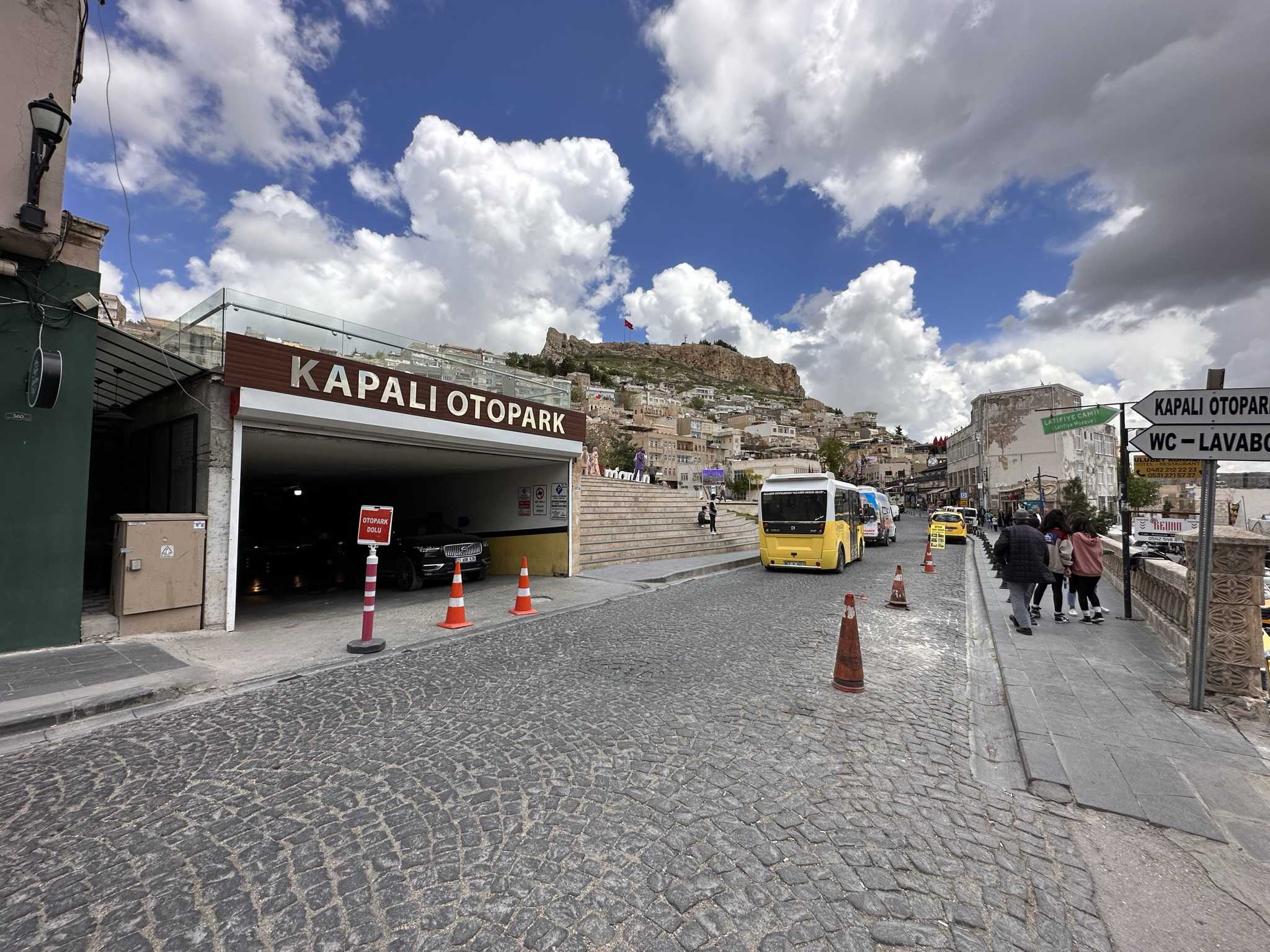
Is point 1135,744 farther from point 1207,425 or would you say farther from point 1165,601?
point 1165,601

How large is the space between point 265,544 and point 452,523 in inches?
199

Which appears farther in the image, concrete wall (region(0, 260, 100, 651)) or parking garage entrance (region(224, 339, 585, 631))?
parking garage entrance (region(224, 339, 585, 631))

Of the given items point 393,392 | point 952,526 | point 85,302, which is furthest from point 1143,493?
point 85,302

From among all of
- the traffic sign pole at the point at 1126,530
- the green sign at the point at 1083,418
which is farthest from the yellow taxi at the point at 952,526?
the traffic sign pole at the point at 1126,530

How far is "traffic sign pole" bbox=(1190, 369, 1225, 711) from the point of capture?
464 centimetres

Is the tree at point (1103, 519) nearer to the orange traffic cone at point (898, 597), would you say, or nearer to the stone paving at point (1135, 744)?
the orange traffic cone at point (898, 597)

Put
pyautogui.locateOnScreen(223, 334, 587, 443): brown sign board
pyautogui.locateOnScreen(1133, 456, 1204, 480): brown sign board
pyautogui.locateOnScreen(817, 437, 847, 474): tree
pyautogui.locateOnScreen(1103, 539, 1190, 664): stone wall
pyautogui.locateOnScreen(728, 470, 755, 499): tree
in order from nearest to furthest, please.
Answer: pyautogui.locateOnScreen(1103, 539, 1190, 664): stone wall → pyautogui.locateOnScreen(1133, 456, 1204, 480): brown sign board → pyautogui.locateOnScreen(223, 334, 587, 443): brown sign board → pyautogui.locateOnScreen(728, 470, 755, 499): tree → pyautogui.locateOnScreen(817, 437, 847, 474): tree

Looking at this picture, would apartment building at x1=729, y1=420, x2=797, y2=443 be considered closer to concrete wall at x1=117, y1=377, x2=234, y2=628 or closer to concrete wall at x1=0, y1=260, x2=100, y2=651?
concrete wall at x1=117, y1=377, x2=234, y2=628

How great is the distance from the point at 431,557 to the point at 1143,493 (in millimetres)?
85762

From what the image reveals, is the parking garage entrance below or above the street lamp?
below

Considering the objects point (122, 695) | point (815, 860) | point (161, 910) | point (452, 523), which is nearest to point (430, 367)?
point (122, 695)

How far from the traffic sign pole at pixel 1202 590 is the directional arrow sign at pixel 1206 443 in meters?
0.16

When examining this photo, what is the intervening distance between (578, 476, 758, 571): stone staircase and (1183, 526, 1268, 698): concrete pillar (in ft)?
37.0

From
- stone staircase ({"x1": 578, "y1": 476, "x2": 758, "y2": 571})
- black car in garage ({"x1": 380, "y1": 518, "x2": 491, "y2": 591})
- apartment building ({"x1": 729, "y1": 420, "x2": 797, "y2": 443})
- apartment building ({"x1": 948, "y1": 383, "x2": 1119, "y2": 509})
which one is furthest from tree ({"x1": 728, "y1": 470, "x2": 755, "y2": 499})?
black car in garage ({"x1": 380, "y1": 518, "x2": 491, "y2": 591})
